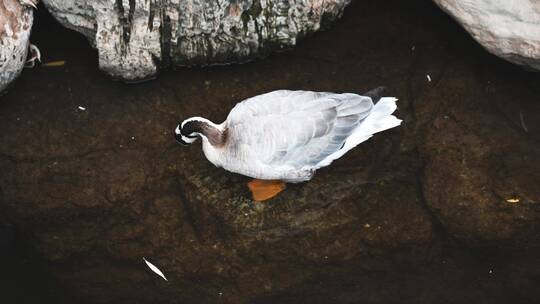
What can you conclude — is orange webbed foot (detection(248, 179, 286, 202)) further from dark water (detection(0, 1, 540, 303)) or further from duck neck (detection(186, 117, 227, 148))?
dark water (detection(0, 1, 540, 303))

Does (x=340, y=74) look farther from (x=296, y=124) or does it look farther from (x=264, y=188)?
(x=264, y=188)

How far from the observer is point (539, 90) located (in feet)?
17.9

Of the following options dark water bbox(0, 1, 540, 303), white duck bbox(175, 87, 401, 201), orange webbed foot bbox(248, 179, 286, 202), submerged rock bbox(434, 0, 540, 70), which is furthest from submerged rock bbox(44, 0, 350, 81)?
orange webbed foot bbox(248, 179, 286, 202)

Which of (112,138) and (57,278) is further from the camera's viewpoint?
(112,138)

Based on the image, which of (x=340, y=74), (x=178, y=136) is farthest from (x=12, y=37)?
(x=340, y=74)

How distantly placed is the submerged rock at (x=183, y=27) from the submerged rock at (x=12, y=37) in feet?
0.66

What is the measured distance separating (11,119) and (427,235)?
9.87ft

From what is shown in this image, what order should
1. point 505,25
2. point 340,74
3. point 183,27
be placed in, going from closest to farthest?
1. point 505,25
2. point 183,27
3. point 340,74

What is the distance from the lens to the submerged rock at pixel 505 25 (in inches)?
196

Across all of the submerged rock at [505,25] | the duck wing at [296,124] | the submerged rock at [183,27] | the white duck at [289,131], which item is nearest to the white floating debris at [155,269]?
the white duck at [289,131]

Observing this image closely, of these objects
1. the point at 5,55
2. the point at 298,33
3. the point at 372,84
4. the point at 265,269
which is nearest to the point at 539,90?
the point at 372,84

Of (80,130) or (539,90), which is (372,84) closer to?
(539,90)

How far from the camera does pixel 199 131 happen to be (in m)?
4.95

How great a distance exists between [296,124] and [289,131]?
7 centimetres
